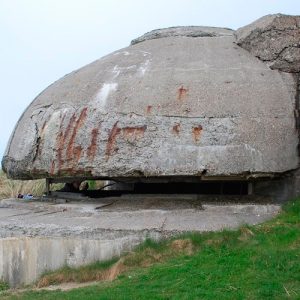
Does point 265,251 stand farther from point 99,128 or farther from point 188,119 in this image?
point 99,128

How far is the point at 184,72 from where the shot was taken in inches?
313

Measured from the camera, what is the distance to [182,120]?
743cm

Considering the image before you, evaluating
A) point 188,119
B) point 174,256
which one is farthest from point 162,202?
point 174,256

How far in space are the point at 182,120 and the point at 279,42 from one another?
1.90m

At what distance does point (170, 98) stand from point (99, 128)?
98 centimetres

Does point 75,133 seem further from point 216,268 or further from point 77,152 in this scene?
point 216,268

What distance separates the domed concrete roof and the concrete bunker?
0.01m

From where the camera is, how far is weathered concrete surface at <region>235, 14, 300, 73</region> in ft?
26.6

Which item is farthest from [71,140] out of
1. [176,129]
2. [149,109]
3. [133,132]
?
[176,129]

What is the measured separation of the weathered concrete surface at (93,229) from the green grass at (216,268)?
11.3 inches

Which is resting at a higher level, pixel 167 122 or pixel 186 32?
pixel 186 32

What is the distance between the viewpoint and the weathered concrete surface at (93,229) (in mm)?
6656

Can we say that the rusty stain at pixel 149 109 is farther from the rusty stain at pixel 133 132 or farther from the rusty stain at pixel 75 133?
the rusty stain at pixel 75 133

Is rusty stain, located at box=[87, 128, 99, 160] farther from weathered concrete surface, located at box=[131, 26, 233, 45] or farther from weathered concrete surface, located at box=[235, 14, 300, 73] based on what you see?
weathered concrete surface, located at box=[131, 26, 233, 45]
